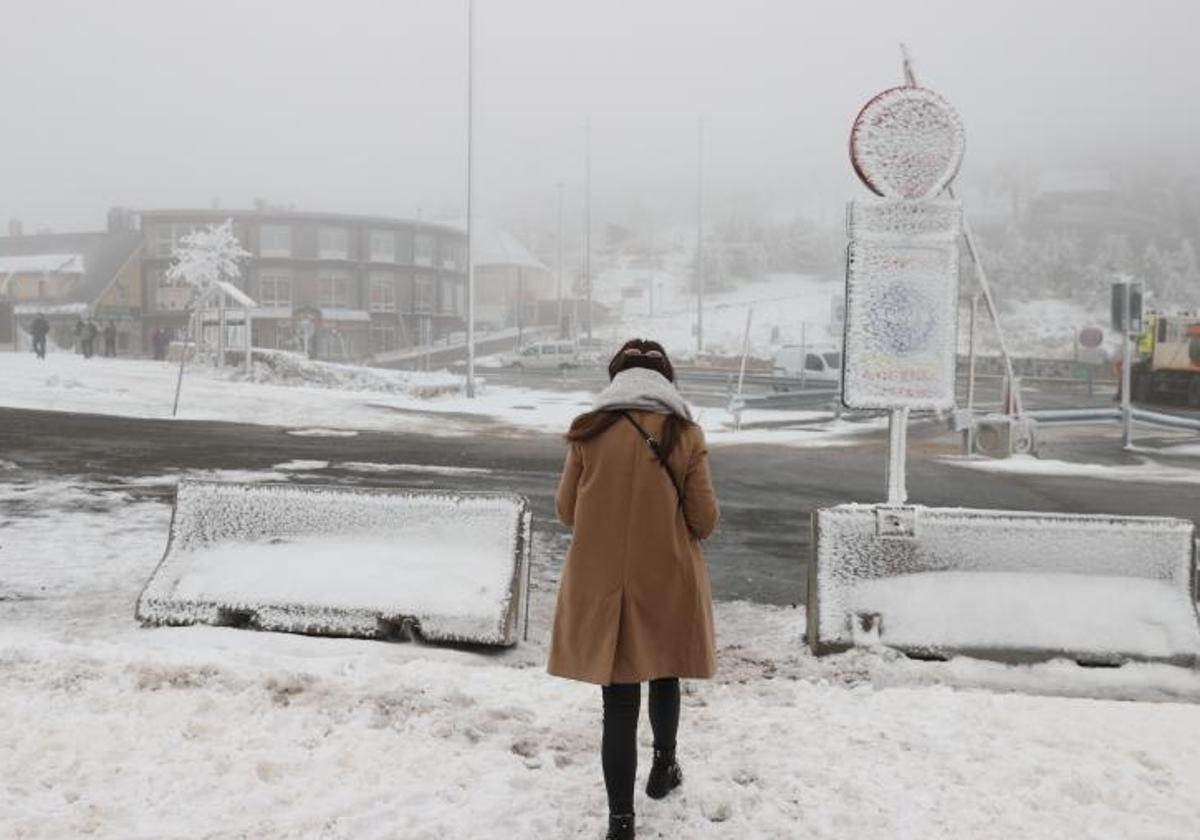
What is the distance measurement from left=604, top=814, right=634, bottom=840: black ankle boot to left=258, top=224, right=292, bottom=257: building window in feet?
226

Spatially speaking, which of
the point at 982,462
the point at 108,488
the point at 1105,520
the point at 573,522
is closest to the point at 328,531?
the point at 573,522

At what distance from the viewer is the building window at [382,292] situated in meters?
70.2

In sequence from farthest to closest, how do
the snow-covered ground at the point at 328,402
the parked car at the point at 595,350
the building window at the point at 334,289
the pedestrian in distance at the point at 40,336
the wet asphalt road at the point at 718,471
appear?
1. the building window at the point at 334,289
2. the parked car at the point at 595,350
3. the pedestrian in distance at the point at 40,336
4. the snow-covered ground at the point at 328,402
5. the wet asphalt road at the point at 718,471

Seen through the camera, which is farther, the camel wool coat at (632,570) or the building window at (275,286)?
the building window at (275,286)

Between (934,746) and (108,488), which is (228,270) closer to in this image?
(108,488)

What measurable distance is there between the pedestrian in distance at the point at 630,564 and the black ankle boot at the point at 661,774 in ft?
1.10

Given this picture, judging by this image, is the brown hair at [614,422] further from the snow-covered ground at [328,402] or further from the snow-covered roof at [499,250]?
the snow-covered roof at [499,250]

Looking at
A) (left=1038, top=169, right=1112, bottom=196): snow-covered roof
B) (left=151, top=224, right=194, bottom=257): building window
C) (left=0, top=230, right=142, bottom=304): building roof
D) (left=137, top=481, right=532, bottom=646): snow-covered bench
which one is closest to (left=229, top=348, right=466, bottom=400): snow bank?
(left=137, top=481, right=532, bottom=646): snow-covered bench

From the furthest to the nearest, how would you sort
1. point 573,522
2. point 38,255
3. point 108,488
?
point 38,255 < point 108,488 < point 573,522

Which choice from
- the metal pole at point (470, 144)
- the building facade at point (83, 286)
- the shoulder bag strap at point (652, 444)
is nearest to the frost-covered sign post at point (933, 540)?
the shoulder bag strap at point (652, 444)

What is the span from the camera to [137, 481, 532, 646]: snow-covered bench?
5.47 m

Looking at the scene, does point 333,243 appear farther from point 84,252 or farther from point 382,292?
point 84,252

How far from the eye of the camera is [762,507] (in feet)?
35.7

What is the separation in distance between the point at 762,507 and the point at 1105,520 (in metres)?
5.48
